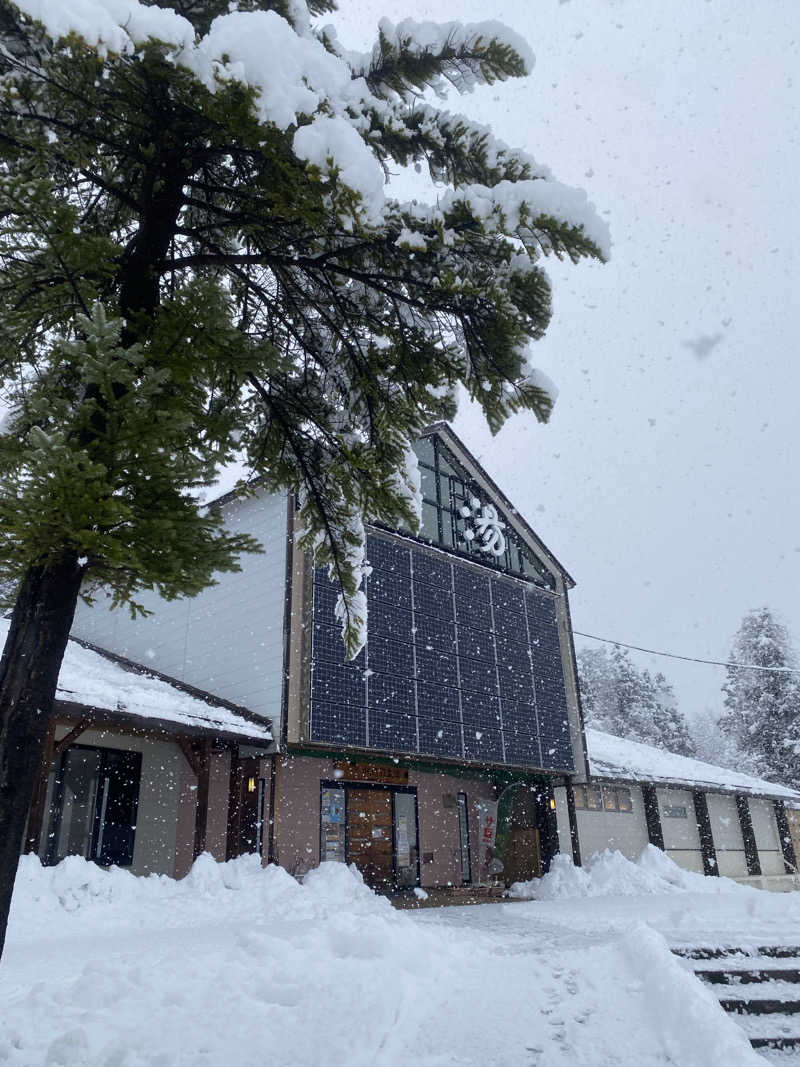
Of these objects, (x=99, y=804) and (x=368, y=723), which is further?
(x=368, y=723)

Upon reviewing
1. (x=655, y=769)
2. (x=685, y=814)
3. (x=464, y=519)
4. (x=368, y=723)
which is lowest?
(x=685, y=814)

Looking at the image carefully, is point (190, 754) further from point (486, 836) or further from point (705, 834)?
point (705, 834)

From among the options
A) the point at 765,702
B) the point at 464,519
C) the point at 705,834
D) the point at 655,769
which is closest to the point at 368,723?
the point at 464,519

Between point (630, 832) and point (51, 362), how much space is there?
2250 cm

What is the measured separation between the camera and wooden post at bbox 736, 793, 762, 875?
84.2 ft

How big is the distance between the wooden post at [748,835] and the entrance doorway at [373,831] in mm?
13385

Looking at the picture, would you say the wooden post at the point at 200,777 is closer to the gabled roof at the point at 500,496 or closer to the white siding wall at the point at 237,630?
the white siding wall at the point at 237,630

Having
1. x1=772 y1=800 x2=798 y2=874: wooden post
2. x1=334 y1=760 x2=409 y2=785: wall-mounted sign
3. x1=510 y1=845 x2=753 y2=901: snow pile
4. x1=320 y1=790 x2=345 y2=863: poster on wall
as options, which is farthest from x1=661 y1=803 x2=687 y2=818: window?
x1=320 y1=790 x2=345 y2=863: poster on wall

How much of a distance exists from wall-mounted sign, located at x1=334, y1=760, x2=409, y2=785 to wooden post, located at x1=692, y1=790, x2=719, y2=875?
467 inches

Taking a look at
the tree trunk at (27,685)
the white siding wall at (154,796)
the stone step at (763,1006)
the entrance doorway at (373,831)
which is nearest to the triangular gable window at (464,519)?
the entrance doorway at (373,831)

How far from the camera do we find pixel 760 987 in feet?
22.5

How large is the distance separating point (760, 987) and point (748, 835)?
2228 centimetres

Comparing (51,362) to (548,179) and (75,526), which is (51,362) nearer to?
(75,526)

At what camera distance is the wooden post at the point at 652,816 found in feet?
75.5
